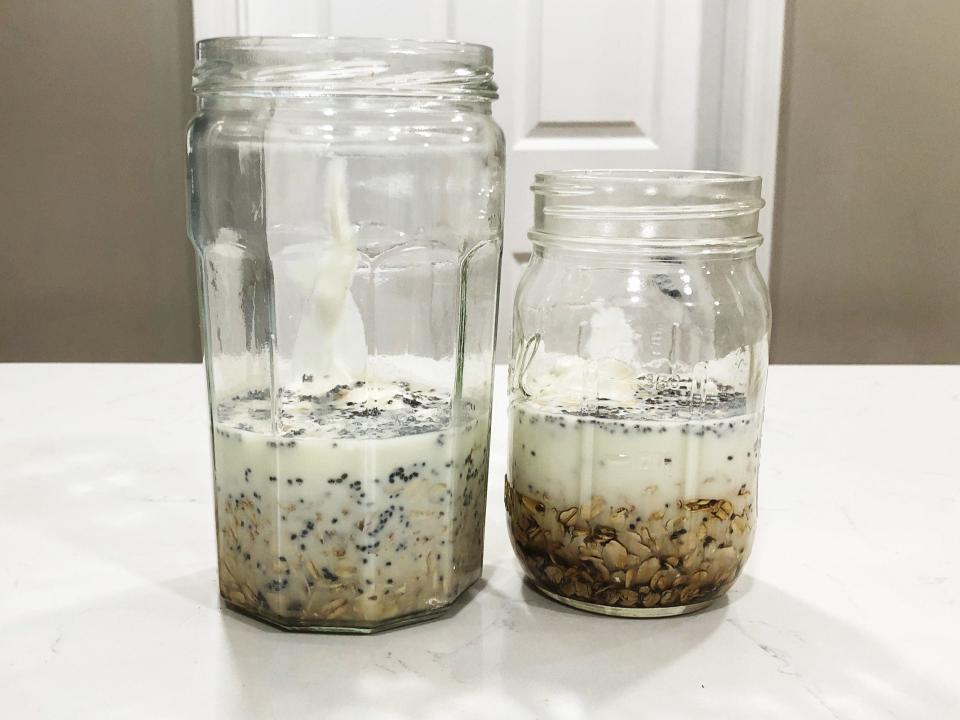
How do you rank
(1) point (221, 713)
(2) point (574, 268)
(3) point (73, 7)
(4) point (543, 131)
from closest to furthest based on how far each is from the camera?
(1) point (221, 713), (2) point (574, 268), (3) point (73, 7), (4) point (543, 131)

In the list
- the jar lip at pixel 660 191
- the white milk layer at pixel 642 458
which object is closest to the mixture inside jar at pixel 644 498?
the white milk layer at pixel 642 458

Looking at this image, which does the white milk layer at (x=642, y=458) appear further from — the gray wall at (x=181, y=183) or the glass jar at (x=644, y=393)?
the gray wall at (x=181, y=183)

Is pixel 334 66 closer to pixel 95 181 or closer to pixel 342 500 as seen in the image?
pixel 342 500

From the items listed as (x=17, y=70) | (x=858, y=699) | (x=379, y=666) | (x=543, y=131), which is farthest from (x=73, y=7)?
(x=858, y=699)

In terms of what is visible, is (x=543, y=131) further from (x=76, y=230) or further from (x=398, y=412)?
(x=398, y=412)

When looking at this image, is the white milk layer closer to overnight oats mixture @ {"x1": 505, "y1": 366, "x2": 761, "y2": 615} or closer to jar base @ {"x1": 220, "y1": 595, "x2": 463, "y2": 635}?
overnight oats mixture @ {"x1": 505, "y1": 366, "x2": 761, "y2": 615}

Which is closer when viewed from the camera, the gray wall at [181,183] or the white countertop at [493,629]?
the white countertop at [493,629]
